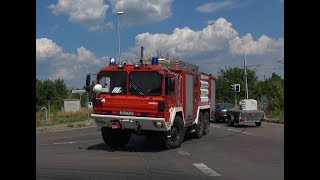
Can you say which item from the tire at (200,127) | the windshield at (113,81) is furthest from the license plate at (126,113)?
the tire at (200,127)

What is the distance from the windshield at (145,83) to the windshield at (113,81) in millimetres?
281

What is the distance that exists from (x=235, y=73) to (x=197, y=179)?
218 feet

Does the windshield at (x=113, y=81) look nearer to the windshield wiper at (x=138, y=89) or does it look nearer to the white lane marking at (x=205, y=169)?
the windshield wiper at (x=138, y=89)

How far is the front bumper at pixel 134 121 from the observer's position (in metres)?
15.3

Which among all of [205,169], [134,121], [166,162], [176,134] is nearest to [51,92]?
[176,134]

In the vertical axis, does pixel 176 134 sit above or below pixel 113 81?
below

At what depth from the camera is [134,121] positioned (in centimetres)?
1545

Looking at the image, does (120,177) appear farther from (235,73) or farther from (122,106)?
(235,73)

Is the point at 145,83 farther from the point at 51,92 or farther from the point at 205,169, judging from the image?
the point at 51,92

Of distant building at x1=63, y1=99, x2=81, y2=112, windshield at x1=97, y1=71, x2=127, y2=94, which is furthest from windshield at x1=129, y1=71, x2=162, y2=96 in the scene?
distant building at x1=63, y1=99, x2=81, y2=112

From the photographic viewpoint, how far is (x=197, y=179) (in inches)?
389

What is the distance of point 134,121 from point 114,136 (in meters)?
1.86
